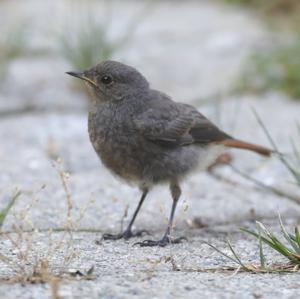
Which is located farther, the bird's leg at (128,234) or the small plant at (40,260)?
the bird's leg at (128,234)

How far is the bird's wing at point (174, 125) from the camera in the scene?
535cm

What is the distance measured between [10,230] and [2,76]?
12.1 feet

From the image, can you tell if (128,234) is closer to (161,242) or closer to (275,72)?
(161,242)

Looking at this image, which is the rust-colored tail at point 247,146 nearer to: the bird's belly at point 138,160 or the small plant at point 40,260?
the bird's belly at point 138,160

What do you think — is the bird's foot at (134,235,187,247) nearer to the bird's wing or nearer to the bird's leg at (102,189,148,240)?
the bird's leg at (102,189,148,240)

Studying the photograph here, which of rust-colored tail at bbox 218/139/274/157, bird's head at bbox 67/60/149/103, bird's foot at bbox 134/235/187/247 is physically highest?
bird's head at bbox 67/60/149/103

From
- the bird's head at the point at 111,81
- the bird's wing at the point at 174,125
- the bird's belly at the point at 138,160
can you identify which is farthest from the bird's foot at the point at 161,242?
the bird's head at the point at 111,81

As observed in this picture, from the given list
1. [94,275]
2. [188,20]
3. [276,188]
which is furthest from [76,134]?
[188,20]

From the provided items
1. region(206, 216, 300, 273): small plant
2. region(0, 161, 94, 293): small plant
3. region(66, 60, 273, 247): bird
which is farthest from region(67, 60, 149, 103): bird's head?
region(206, 216, 300, 273): small plant

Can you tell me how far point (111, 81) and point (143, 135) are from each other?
0.55 m

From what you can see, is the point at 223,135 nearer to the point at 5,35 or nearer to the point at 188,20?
the point at 5,35

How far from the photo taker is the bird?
5211 millimetres

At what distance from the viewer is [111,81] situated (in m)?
5.63

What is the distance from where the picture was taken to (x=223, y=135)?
5.91 m
